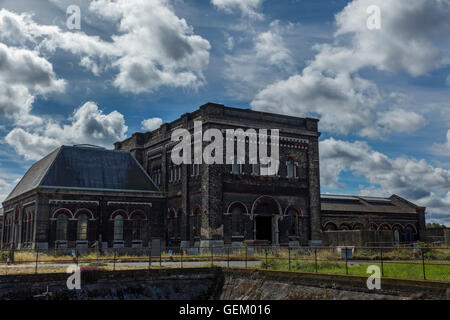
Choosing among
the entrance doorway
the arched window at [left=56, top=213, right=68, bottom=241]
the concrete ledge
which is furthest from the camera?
the entrance doorway

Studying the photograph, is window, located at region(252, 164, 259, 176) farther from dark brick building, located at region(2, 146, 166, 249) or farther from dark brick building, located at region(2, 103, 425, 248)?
dark brick building, located at region(2, 146, 166, 249)

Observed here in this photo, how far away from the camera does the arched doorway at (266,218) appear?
35.5 m

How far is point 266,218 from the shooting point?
36719 millimetres

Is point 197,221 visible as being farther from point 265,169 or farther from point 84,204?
point 84,204

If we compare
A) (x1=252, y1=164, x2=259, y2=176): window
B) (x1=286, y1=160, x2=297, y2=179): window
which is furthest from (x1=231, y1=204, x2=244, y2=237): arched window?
(x1=286, y1=160, x2=297, y2=179): window

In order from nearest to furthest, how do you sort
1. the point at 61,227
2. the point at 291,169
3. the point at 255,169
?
the point at 61,227, the point at 255,169, the point at 291,169

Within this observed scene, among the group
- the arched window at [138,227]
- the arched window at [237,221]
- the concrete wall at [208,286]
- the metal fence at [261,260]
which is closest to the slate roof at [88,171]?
the arched window at [138,227]

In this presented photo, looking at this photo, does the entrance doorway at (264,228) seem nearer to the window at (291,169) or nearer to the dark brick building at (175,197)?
the dark brick building at (175,197)

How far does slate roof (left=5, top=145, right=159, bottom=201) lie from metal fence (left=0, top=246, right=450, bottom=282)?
607cm

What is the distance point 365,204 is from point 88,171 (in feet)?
104

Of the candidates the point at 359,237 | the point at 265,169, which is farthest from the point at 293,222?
the point at 359,237

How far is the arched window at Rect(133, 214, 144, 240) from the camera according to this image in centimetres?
3759

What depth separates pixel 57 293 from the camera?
19391 mm
